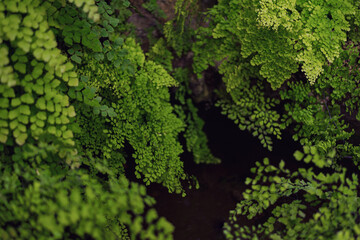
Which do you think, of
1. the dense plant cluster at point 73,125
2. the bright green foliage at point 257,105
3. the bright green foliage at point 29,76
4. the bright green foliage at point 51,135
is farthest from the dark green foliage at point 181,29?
the bright green foliage at point 29,76

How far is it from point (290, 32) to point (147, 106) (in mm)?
1806

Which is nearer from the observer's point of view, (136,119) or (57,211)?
(57,211)

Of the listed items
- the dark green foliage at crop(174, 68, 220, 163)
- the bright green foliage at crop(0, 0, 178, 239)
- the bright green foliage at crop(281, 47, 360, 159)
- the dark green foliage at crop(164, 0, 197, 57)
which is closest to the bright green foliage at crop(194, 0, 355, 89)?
the bright green foliage at crop(281, 47, 360, 159)

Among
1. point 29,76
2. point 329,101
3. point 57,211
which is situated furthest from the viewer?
point 329,101

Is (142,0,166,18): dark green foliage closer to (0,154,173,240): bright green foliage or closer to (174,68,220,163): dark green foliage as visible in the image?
(174,68,220,163): dark green foliage

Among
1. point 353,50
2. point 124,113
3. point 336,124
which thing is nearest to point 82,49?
point 124,113

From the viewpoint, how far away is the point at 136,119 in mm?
3207

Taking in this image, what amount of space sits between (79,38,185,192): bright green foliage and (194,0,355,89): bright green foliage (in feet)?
3.69

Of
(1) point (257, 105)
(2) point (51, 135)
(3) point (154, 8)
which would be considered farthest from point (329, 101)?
(2) point (51, 135)

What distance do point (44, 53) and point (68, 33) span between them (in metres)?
0.63

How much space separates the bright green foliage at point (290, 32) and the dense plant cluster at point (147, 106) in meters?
0.01

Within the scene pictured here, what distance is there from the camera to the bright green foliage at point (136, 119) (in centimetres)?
294

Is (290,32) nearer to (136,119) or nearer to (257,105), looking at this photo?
A: (257,105)

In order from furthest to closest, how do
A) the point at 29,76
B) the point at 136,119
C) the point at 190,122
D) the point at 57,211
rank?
the point at 190,122 < the point at 136,119 < the point at 29,76 < the point at 57,211
